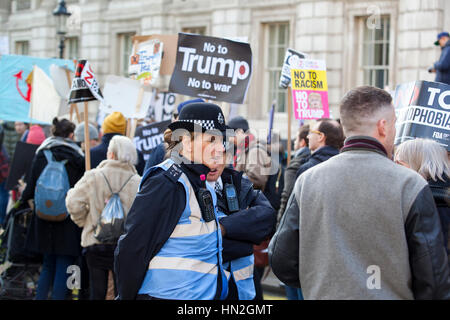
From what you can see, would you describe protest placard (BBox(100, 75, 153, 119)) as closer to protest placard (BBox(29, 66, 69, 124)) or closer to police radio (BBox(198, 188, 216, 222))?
protest placard (BBox(29, 66, 69, 124))

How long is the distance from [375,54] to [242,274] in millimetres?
12031

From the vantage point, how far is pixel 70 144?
21.3ft

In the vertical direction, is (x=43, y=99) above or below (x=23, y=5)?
below

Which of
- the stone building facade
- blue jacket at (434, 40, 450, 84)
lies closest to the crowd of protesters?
blue jacket at (434, 40, 450, 84)

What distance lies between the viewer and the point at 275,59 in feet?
54.4

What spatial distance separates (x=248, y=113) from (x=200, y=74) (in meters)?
9.91

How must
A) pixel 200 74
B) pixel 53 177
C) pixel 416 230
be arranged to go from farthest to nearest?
pixel 200 74
pixel 53 177
pixel 416 230

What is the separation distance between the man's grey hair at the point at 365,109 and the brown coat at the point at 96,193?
9.78 ft

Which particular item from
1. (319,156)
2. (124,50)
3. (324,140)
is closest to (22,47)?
(124,50)

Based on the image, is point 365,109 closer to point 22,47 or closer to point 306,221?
point 306,221

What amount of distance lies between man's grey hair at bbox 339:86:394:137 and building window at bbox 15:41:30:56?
22.8 meters

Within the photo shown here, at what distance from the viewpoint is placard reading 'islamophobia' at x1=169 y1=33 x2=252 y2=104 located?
267 inches

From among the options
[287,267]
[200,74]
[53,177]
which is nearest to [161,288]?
[287,267]
